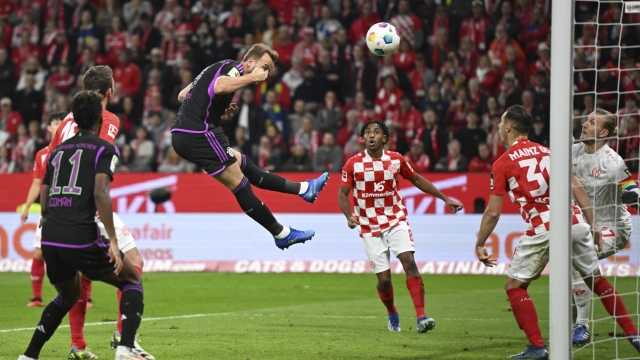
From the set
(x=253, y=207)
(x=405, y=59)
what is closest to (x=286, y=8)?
(x=405, y=59)

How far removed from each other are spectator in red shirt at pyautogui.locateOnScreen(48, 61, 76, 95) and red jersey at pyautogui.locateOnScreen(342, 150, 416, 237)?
41.7ft

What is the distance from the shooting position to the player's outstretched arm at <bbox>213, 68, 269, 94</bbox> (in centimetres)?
817

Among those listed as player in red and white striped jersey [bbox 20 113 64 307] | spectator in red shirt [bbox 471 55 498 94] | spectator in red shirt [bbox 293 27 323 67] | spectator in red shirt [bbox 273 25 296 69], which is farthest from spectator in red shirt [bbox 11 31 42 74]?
spectator in red shirt [bbox 471 55 498 94]

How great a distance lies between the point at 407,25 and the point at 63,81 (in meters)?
8.27

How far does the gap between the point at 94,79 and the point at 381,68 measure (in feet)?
41.5

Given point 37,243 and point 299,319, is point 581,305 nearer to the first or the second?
point 299,319

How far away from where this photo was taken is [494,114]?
18.1 meters

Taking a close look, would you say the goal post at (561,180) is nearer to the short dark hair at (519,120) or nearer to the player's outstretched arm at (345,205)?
the short dark hair at (519,120)

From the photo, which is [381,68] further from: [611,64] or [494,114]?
[611,64]

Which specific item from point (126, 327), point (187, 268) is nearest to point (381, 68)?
point (187, 268)

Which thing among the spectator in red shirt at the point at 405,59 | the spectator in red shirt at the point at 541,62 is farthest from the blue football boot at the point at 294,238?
the spectator in red shirt at the point at 405,59

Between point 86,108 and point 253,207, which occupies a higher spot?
point 86,108

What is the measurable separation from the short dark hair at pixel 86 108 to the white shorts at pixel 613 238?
513 centimetres

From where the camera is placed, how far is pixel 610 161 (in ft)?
28.7
